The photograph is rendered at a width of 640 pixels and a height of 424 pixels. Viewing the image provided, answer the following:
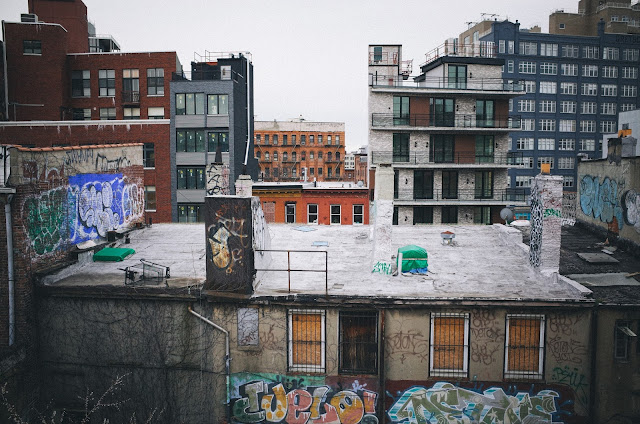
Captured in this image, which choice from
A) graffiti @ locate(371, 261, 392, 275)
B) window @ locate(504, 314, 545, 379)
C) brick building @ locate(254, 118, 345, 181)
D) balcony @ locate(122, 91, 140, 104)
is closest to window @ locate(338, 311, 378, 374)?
graffiti @ locate(371, 261, 392, 275)

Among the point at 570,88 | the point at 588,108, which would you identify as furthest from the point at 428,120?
the point at 588,108

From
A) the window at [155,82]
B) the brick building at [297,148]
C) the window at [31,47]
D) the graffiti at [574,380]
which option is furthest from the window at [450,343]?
the brick building at [297,148]

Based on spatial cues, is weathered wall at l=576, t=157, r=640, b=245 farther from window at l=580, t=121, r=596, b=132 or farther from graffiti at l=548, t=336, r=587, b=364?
window at l=580, t=121, r=596, b=132

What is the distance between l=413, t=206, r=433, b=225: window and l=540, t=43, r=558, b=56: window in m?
44.8

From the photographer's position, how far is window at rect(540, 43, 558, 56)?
71625 millimetres

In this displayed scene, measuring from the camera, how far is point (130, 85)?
45594 mm

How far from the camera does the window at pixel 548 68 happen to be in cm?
7169

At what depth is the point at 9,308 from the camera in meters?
12.8

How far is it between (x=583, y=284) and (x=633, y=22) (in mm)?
86110

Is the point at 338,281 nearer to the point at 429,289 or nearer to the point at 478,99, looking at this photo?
the point at 429,289

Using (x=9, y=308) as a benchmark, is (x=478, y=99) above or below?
above

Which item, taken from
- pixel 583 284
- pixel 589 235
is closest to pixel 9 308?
pixel 583 284

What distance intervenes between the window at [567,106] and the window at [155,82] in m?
61.0

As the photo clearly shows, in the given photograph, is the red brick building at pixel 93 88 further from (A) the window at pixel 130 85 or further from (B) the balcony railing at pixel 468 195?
(B) the balcony railing at pixel 468 195
